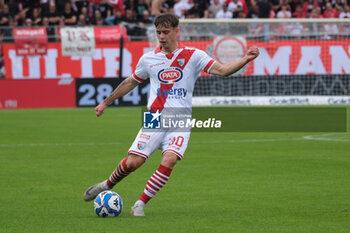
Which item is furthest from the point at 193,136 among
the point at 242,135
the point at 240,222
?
the point at 240,222

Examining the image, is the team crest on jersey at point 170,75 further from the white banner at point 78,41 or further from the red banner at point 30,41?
the red banner at point 30,41

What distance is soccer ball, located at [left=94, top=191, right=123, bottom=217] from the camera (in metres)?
7.79

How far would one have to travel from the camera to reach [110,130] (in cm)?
1853

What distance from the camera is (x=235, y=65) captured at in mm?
7555

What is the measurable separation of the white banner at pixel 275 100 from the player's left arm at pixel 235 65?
16806mm

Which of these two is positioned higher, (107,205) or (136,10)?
(107,205)

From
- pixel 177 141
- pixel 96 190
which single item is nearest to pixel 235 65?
pixel 177 141

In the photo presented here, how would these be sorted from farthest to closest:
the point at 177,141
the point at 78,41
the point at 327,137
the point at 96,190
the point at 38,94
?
the point at 78,41, the point at 38,94, the point at 327,137, the point at 96,190, the point at 177,141

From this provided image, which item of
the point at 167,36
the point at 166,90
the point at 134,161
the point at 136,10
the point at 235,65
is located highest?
the point at 167,36

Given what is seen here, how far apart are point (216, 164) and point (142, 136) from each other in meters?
4.57

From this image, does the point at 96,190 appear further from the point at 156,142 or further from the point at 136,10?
the point at 136,10

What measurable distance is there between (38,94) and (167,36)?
56.7 ft

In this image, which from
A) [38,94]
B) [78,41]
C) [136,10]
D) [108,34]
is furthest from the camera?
[136,10]

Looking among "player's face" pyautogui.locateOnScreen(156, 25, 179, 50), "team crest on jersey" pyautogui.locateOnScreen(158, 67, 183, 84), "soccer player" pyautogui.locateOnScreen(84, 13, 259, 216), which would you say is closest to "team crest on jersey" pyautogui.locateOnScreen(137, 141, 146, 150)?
"soccer player" pyautogui.locateOnScreen(84, 13, 259, 216)
